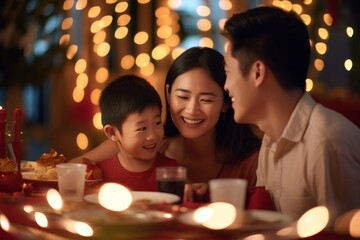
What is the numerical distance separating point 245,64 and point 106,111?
0.59 m

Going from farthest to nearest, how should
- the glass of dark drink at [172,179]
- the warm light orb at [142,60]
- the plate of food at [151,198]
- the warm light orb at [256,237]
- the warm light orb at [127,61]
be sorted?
the warm light orb at [127,61] < the warm light orb at [142,60] < the glass of dark drink at [172,179] < the plate of food at [151,198] < the warm light orb at [256,237]

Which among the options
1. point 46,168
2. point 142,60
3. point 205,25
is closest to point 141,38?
point 142,60

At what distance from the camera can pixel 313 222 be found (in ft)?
4.11

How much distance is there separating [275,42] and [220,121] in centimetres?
65

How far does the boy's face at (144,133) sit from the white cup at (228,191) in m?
0.74

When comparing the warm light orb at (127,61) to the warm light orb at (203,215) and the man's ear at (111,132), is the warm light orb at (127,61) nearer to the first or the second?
the man's ear at (111,132)

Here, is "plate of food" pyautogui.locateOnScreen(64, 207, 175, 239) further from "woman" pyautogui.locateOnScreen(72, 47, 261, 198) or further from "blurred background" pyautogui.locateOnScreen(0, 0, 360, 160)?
"blurred background" pyautogui.locateOnScreen(0, 0, 360, 160)

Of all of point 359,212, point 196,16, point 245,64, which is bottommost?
point 359,212

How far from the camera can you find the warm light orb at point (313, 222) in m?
Answer: 1.24

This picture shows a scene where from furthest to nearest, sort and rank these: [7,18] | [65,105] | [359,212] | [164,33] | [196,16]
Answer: [65,105]
[196,16]
[164,33]
[7,18]
[359,212]

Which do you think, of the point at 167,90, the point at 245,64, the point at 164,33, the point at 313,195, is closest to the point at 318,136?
the point at 313,195

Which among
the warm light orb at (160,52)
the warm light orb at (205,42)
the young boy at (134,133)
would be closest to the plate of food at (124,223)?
the young boy at (134,133)

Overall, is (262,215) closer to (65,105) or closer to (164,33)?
(164,33)

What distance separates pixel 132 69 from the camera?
5.76m
